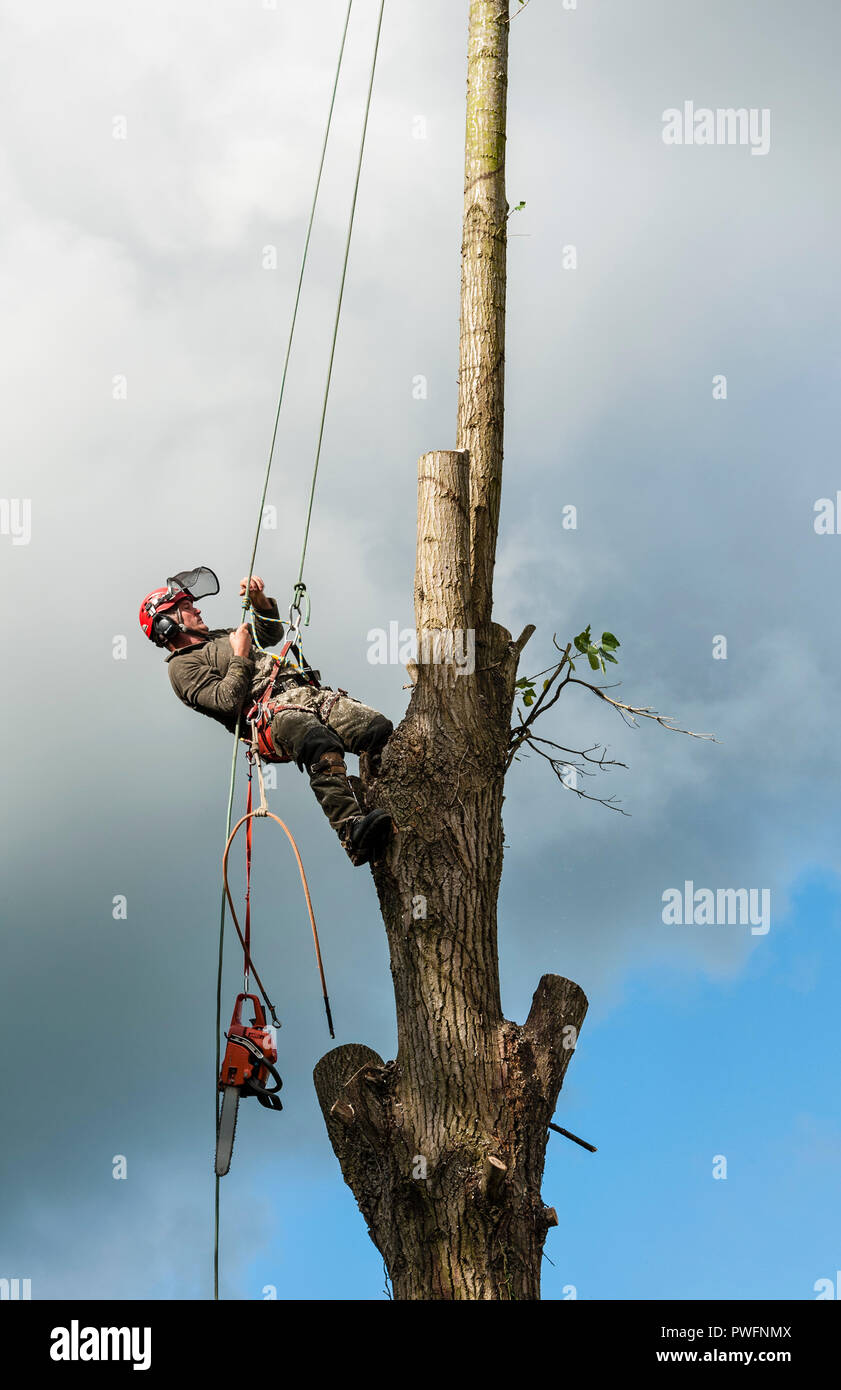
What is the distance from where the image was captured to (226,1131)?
17.0 feet

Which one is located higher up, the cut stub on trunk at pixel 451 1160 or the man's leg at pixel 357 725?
the man's leg at pixel 357 725

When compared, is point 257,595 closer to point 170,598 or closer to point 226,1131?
point 170,598

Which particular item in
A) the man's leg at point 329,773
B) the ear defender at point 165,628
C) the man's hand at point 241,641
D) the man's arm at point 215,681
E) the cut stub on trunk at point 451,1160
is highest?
the ear defender at point 165,628

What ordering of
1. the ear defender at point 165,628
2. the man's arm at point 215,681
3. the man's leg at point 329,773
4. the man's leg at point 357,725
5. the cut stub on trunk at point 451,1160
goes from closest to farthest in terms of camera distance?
the cut stub on trunk at point 451,1160, the man's leg at point 329,773, the man's leg at point 357,725, the man's arm at point 215,681, the ear defender at point 165,628

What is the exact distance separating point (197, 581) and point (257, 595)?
1.28ft

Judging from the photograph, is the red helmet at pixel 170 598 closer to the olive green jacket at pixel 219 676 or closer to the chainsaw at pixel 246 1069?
the olive green jacket at pixel 219 676

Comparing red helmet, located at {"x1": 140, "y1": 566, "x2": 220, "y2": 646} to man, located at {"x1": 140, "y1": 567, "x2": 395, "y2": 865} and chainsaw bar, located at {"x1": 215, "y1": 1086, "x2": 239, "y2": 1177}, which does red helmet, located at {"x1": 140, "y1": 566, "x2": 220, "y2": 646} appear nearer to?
man, located at {"x1": 140, "y1": 567, "x2": 395, "y2": 865}

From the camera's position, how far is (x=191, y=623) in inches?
272

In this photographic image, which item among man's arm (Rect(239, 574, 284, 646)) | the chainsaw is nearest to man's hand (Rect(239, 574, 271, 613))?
man's arm (Rect(239, 574, 284, 646))

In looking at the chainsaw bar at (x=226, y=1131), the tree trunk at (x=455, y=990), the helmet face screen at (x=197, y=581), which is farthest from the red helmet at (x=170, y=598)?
the chainsaw bar at (x=226, y=1131)

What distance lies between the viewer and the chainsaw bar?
16.7 ft

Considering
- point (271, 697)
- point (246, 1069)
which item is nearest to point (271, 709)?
point (271, 697)

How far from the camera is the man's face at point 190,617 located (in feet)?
22.6
